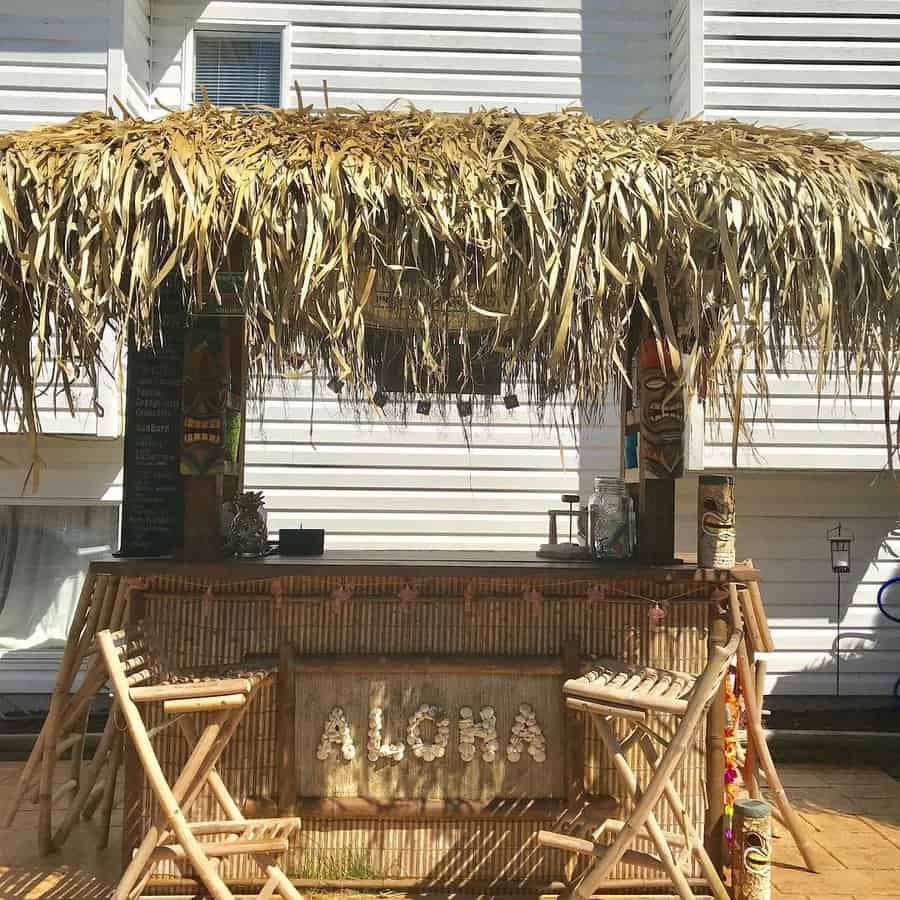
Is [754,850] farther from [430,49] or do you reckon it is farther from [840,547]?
[430,49]

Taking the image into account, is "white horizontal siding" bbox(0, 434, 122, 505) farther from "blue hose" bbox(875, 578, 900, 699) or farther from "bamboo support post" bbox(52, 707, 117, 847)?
"blue hose" bbox(875, 578, 900, 699)

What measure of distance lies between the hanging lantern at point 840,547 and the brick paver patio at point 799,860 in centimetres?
197

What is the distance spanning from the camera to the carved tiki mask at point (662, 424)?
4.18 meters

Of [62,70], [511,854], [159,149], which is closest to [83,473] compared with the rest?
[62,70]

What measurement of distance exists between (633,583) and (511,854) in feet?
4.16

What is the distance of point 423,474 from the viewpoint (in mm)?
7355

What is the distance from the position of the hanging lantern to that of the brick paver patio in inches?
77.4

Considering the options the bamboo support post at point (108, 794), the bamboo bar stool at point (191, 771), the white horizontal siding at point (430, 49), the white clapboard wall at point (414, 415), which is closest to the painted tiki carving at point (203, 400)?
the bamboo bar stool at point (191, 771)

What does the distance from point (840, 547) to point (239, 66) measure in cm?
606

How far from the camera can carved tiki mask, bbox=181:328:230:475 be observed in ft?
13.6

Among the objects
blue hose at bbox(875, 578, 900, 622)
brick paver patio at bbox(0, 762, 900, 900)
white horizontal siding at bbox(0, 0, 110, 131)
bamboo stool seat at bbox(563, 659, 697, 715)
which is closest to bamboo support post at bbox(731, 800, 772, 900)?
brick paver patio at bbox(0, 762, 900, 900)

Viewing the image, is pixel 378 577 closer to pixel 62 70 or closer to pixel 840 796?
pixel 840 796

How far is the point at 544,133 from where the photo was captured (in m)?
3.77

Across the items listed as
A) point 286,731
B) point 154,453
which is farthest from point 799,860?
→ point 154,453
